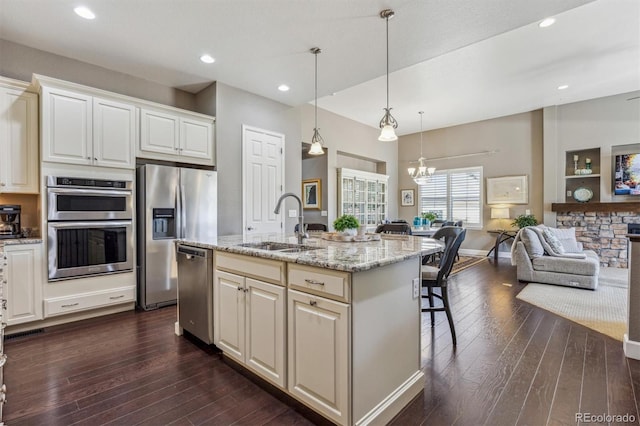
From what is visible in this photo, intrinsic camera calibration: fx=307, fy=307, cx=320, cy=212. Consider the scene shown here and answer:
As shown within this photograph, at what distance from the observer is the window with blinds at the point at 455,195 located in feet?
25.6

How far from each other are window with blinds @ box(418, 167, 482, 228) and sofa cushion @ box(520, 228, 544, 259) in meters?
2.90

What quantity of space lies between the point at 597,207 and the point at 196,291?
7483 millimetres

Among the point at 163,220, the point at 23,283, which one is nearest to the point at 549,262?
the point at 163,220

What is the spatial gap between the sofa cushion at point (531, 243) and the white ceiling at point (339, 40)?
2547mm

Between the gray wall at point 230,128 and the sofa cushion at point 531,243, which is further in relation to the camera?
the sofa cushion at point 531,243

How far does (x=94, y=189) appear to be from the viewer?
323 cm

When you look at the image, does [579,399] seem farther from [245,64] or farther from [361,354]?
[245,64]

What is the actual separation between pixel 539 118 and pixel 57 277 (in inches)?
348

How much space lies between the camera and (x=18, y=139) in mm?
2982

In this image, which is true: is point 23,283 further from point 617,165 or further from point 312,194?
point 617,165

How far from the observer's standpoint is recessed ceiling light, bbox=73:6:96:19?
260 centimetres

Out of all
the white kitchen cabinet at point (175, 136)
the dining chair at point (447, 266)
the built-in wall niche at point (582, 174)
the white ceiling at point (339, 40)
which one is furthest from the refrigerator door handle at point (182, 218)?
the built-in wall niche at point (582, 174)

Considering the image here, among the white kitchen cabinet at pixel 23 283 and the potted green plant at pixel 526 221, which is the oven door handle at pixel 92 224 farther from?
the potted green plant at pixel 526 221

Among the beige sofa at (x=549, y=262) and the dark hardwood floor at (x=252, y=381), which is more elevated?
the beige sofa at (x=549, y=262)
